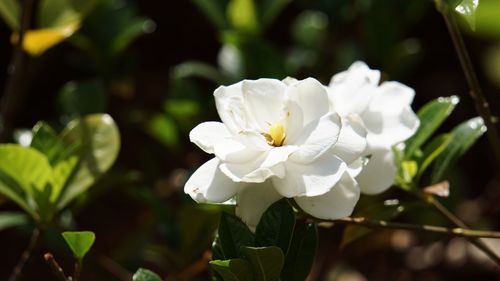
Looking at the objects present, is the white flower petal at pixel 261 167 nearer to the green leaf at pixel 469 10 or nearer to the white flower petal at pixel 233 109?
the white flower petal at pixel 233 109

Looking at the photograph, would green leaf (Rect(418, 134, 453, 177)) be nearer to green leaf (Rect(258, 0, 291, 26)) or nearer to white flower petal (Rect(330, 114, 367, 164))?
white flower petal (Rect(330, 114, 367, 164))

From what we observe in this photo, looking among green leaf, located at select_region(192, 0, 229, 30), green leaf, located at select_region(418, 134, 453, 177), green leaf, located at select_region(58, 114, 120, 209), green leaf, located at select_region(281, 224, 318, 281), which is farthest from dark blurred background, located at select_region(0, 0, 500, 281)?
green leaf, located at select_region(281, 224, 318, 281)

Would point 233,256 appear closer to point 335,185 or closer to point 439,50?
point 335,185

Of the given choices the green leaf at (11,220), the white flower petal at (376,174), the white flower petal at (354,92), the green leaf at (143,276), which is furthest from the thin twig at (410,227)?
the green leaf at (11,220)

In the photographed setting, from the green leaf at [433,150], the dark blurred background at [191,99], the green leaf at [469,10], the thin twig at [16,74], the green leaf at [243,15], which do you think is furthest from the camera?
the green leaf at [243,15]

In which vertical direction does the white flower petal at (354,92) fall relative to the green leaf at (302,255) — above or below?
above

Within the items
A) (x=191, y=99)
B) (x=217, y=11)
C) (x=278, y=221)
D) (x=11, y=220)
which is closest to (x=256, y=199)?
(x=278, y=221)

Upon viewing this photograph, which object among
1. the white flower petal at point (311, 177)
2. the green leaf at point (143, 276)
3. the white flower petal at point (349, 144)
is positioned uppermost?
the white flower petal at point (349, 144)

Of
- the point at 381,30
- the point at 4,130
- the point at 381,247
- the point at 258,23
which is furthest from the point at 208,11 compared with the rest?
the point at 381,247
